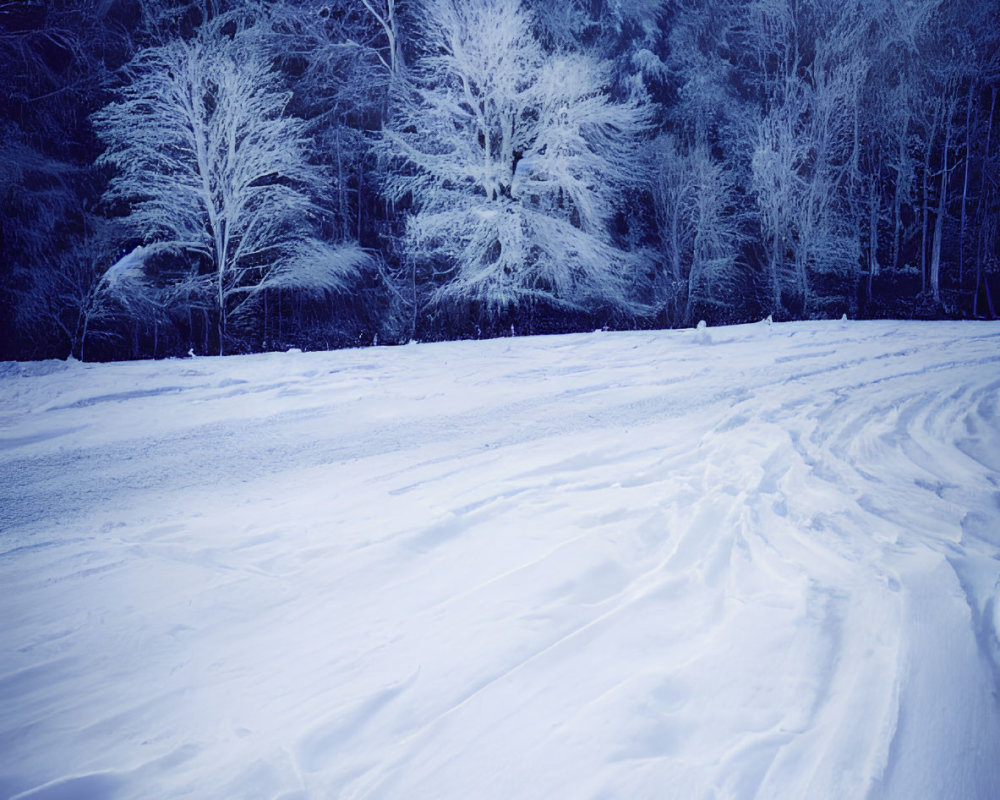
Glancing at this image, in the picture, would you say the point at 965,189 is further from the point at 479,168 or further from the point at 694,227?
the point at 479,168

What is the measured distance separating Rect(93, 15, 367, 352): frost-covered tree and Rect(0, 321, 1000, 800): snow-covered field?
20.4ft

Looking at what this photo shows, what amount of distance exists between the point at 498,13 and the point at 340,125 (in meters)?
3.12

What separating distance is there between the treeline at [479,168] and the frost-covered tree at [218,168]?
0.04 m

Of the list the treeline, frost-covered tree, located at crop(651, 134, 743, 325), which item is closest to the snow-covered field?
the treeline

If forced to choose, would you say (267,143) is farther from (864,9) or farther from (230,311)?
(864,9)

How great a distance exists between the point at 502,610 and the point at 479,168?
362 inches

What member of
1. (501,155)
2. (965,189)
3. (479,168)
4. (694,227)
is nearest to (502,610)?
(479,168)

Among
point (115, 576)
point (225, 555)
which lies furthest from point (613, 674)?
point (115, 576)

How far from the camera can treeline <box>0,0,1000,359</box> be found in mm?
8773

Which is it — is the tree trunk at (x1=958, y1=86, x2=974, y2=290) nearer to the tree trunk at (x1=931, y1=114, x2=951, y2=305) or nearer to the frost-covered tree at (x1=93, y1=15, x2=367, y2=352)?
the tree trunk at (x1=931, y1=114, x2=951, y2=305)

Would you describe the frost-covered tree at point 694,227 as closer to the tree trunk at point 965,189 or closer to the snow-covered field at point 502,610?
the tree trunk at point 965,189

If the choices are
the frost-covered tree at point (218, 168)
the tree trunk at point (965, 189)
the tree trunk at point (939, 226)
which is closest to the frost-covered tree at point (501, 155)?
the frost-covered tree at point (218, 168)

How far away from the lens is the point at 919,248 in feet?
42.9

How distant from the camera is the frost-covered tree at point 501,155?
9547mm
